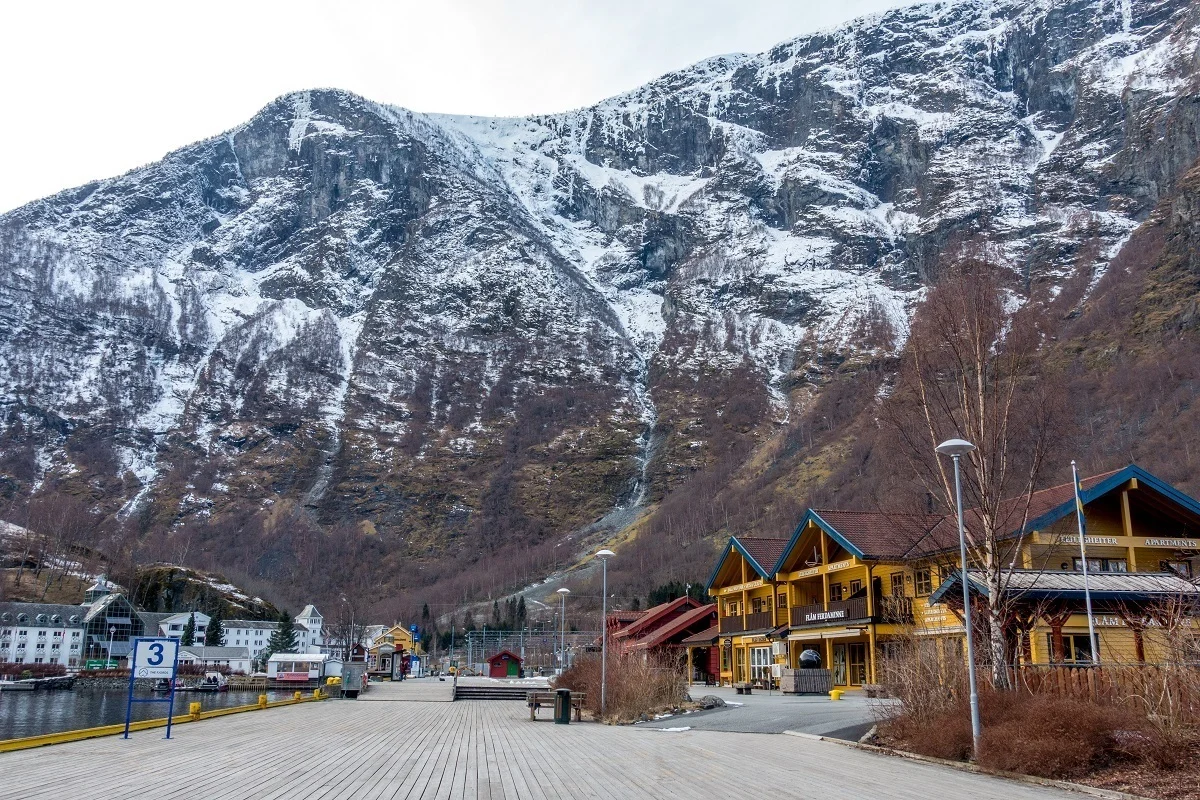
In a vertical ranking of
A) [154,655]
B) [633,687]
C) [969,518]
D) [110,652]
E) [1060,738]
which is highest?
[969,518]

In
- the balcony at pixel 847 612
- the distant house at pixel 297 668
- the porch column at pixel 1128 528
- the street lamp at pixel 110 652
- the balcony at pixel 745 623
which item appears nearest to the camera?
the porch column at pixel 1128 528

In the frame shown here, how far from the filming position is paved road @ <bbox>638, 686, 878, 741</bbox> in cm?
2047

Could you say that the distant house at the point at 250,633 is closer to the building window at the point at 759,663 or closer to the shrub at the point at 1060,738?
the building window at the point at 759,663

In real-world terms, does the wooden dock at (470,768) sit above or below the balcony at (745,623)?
below

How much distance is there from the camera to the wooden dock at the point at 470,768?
1144 cm

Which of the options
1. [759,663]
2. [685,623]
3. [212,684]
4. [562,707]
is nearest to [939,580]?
[562,707]

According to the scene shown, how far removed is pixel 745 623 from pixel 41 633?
284ft

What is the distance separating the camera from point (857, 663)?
131 ft

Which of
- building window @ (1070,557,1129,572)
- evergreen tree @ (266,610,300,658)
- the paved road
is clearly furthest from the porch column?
evergreen tree @ (266,610,300,658)

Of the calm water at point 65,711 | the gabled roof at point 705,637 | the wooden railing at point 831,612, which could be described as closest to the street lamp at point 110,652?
the calm water at point 65,711

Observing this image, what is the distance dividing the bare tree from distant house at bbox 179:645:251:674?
88111 millimetres

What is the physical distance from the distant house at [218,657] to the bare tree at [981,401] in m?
88.1

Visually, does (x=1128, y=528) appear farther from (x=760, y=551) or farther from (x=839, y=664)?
(x=760, y=551)

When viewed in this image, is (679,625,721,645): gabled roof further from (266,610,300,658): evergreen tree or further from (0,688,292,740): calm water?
(266,610,300,658): evergreen tree
